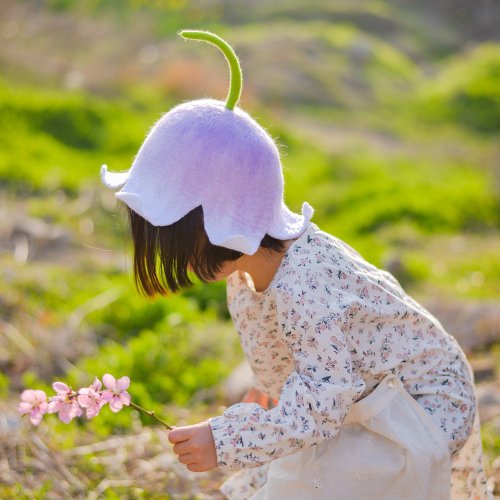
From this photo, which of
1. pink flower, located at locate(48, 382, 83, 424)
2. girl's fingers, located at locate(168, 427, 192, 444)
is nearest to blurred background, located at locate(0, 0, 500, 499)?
pink flower, located at locate(48, 382, 83, 424)

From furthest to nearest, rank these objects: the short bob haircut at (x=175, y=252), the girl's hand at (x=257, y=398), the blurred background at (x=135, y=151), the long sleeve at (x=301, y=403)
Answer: the blurred background at (x=135, y=151) < the girl's hand at (x=257, y=398) < the short bob haircut at (x=175, y=252) < the long sleeve at (x=301, y=403)

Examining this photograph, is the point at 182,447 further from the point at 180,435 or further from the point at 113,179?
the point at 113,179

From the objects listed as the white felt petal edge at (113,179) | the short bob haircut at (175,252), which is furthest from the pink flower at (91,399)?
the white felt petal edge at (113,179)

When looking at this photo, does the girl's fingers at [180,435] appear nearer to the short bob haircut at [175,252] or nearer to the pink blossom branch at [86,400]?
the pink blossom branch at [86,400]

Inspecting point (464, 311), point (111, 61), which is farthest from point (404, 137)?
point (464, 311)

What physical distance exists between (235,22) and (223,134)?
1508 cm

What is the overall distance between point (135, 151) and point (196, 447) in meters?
7.43

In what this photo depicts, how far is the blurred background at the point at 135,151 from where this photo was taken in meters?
3.18

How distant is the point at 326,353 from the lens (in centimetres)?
177

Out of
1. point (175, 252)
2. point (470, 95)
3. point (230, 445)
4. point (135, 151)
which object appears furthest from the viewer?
point (470, 95)

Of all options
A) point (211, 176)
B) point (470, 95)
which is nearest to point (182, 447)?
point (211, 176)

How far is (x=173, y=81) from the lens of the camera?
435 inches

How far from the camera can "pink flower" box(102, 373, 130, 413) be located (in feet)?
5.75

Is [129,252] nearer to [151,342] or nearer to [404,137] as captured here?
[151,342]
